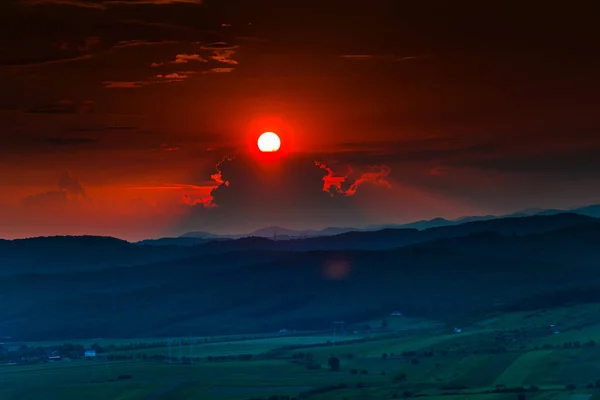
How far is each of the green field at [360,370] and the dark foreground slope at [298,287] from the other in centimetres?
2595

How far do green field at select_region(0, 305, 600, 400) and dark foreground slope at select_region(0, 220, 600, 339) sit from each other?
1022 inches

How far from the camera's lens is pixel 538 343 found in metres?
106

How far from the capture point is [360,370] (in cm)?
9262

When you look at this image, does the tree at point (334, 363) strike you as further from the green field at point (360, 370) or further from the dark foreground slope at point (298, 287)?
the dark foreground slope at point (298, 287)

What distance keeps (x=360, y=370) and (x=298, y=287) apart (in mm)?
75910

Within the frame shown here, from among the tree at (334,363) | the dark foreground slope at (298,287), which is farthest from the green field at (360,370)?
the dark foreground slope at (298,287)

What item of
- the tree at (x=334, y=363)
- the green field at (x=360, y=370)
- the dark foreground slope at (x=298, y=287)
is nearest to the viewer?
the green field at (x=360, y=370)

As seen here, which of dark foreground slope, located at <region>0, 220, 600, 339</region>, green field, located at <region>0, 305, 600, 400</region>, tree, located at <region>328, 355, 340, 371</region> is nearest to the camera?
green field, located at <region>0, 305, 600, 400</region>

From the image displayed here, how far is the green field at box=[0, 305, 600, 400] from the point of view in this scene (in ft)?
264

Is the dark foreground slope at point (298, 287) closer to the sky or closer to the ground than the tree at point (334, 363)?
closer to the sky

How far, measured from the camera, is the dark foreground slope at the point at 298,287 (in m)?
149

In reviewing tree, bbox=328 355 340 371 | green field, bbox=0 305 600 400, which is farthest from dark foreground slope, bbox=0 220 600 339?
tree, bbox=328 355 340 371

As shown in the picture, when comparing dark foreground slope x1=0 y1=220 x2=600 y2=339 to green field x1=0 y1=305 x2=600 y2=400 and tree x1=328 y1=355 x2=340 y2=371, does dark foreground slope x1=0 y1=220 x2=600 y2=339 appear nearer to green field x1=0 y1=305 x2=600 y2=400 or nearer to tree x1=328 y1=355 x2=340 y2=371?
green field x1=0 y1=305 x2=600 y2=400

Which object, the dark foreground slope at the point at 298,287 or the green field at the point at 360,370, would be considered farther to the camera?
the dark foreground slope at the point at 298,287
